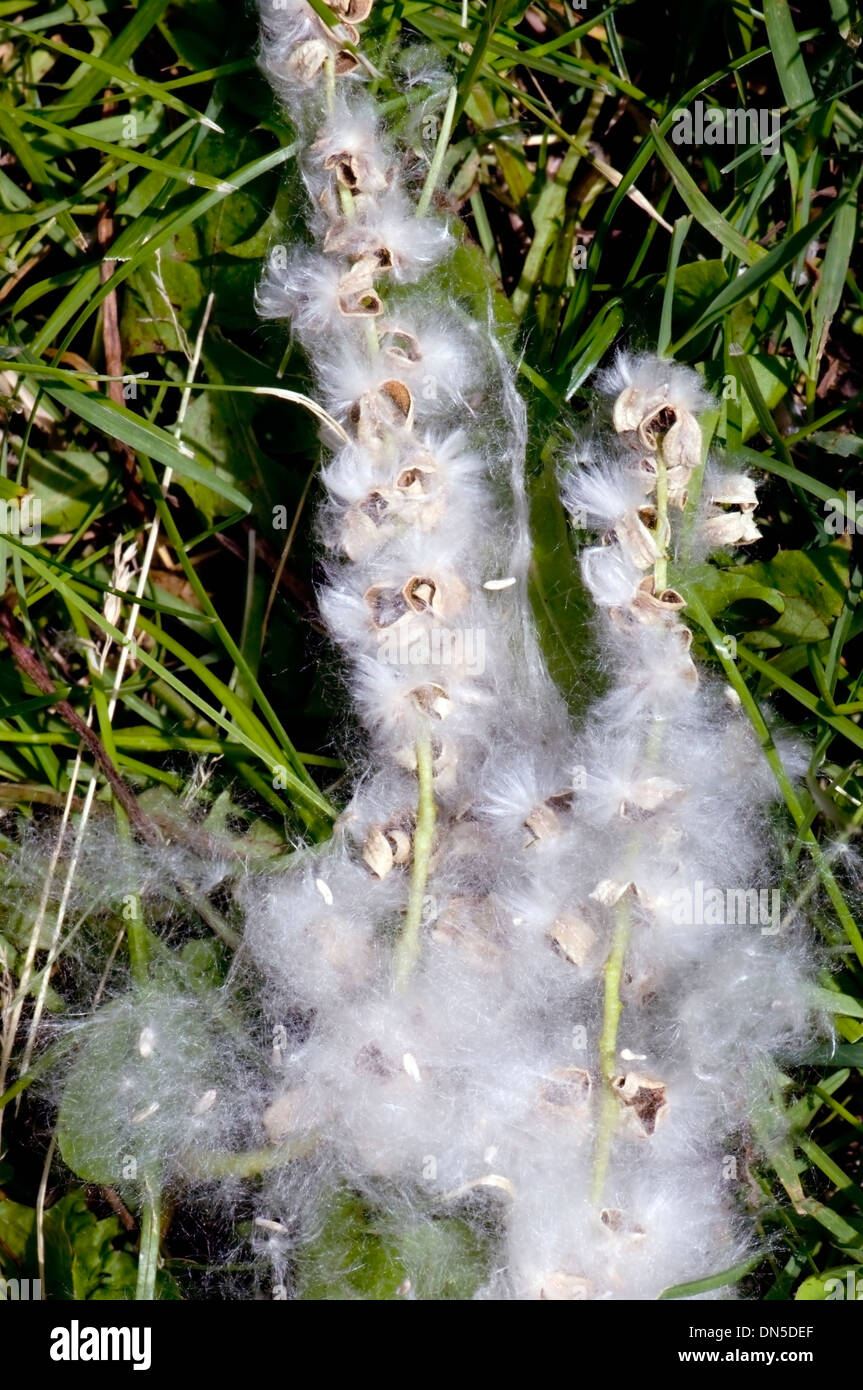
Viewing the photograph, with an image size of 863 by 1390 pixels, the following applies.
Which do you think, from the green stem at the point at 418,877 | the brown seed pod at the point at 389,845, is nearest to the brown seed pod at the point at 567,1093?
the green stem at the point at 418,877

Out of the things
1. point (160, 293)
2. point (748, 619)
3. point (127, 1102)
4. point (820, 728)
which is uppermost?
point (160, 293)

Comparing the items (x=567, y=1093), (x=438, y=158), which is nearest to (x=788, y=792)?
(x=567, y=1093)

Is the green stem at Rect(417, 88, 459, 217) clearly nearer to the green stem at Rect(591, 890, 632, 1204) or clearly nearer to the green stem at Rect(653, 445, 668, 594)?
the green stem at Rect(653, 445, 668, 594)

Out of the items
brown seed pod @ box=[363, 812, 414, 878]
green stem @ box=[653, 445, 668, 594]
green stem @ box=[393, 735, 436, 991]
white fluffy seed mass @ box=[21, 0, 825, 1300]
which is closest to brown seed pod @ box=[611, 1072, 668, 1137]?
white fluffy seed mass @ box=[21, 0, 825, 1300]

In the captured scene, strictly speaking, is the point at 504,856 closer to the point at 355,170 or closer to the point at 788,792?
the point at 788,792

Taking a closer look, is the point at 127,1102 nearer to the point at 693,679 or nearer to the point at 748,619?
the point at 693,679

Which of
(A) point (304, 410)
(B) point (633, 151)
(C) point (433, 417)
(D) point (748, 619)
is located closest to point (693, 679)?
(D) point (748, 619)

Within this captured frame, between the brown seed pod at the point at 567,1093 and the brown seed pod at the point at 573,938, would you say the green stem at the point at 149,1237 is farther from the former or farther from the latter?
the brown seed pod at the point at 573,938
